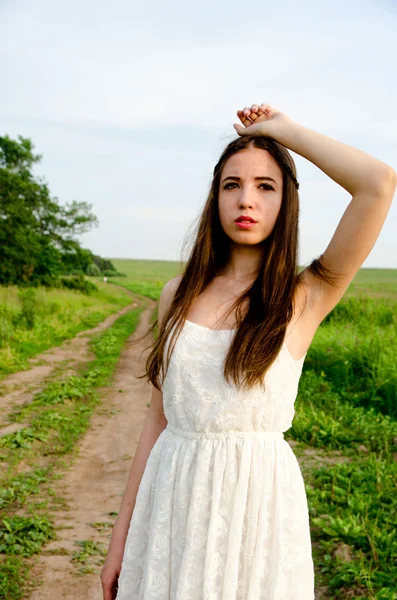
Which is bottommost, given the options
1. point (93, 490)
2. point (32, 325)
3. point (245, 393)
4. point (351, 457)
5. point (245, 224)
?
point (93, 490)

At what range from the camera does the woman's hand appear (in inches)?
70.9

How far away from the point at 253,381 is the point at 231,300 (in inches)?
12.7

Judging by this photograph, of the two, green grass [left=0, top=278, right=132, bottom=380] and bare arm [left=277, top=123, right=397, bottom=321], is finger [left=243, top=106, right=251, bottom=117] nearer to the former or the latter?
bare arm [left=277, top=123, right=397, bottom=321]

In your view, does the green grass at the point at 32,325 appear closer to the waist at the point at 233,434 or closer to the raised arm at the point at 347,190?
the waist at the point at 233,434

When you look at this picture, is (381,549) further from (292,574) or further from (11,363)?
(11,363)

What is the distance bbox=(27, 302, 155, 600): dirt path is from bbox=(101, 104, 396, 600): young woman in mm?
555

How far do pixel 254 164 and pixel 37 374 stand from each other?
27.8ft

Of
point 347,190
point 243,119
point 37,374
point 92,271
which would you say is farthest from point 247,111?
point 92,271

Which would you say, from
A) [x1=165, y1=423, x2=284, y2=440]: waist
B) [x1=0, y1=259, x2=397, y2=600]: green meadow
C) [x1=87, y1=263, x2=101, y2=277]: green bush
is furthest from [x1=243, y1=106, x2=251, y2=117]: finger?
[x1=87, y1=263, x2=101, y2=277]: green bush

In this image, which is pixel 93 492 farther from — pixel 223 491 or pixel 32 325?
pixel 32 325

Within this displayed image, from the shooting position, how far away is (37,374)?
31.8ft

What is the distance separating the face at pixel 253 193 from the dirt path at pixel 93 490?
0.66m

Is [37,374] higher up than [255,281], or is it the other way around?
[255,281]

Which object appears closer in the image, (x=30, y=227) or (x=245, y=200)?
(x=245, y=200)
